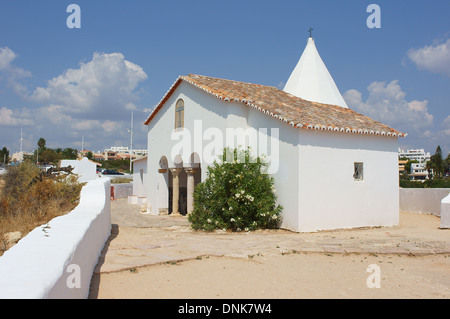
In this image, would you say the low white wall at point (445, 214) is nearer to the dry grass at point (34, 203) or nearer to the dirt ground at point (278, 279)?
the dirt ground at point (278, 279)

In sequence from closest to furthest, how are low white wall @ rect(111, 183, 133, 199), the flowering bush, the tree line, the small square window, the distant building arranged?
the flowering bush < the small square window < the distant building < low white wall @ rect(111, 183, 133, 199) < the tree line

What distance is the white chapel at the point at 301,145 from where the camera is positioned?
10805 millimetres

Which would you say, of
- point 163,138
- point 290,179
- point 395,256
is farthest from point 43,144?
point 395,256

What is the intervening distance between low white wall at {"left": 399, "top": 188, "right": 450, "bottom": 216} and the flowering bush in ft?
29.5

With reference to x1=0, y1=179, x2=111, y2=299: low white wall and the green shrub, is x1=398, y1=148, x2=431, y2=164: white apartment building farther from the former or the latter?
x1=0, y1=179, x2=111, y2=299: low white wall

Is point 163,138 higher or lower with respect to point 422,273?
higher

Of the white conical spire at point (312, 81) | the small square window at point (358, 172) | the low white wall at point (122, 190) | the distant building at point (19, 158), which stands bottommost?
the low white wall at point (122, 190)

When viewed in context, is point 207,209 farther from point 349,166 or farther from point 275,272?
point 275,272

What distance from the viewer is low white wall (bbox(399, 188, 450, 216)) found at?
1612cm

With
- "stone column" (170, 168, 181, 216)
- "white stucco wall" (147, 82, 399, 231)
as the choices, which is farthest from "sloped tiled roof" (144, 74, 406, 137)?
"stone column" (170, 168, 181, 216)

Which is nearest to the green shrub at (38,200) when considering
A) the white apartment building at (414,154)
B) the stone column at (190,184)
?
the stone column at (190,184)

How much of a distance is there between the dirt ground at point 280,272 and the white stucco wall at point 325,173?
9.27 feet

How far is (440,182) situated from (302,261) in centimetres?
1975

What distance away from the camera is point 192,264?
5.80 meters
